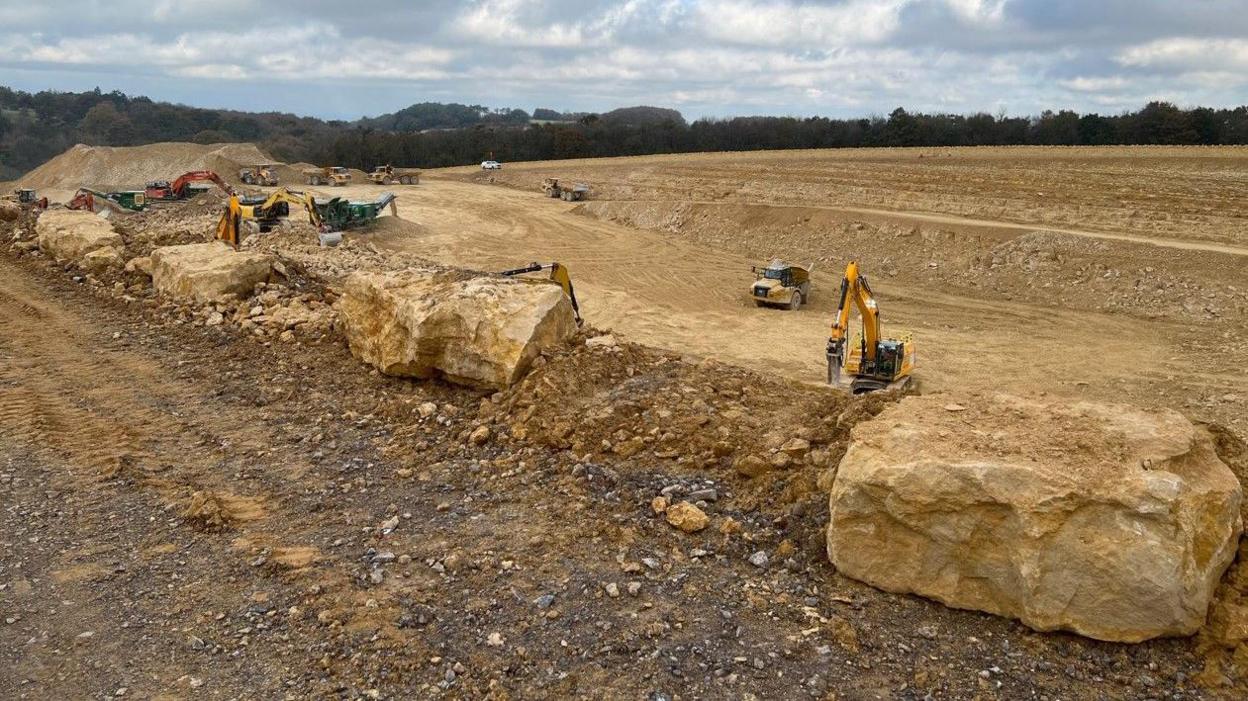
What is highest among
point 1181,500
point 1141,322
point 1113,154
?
point 1113,154

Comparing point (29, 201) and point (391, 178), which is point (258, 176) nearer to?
point (391, 178)

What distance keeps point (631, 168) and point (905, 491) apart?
39008 millimetres

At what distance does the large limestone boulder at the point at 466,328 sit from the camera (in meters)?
10.1

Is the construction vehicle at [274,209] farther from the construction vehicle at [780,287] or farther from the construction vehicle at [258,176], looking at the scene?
the construction vehicle at [258,176]

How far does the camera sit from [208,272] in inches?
566

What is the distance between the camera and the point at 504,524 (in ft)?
24.5

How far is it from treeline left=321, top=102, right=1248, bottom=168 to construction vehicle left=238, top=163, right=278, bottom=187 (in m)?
18.0

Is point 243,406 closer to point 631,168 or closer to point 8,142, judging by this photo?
point 631,168

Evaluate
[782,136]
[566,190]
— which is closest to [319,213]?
[566,190]


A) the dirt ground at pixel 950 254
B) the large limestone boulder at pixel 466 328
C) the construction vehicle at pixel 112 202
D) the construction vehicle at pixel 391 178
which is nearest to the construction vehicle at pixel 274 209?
the dirt ground at pixel 950 254

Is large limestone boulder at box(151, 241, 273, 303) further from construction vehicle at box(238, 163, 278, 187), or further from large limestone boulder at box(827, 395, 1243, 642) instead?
construction vehicle at box(238, 163, 278, 187)

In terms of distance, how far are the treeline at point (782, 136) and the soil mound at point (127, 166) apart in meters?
17.7

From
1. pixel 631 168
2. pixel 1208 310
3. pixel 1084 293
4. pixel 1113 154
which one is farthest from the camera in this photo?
pixel 631 168

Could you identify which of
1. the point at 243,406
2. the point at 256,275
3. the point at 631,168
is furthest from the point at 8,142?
the point at 243,406
